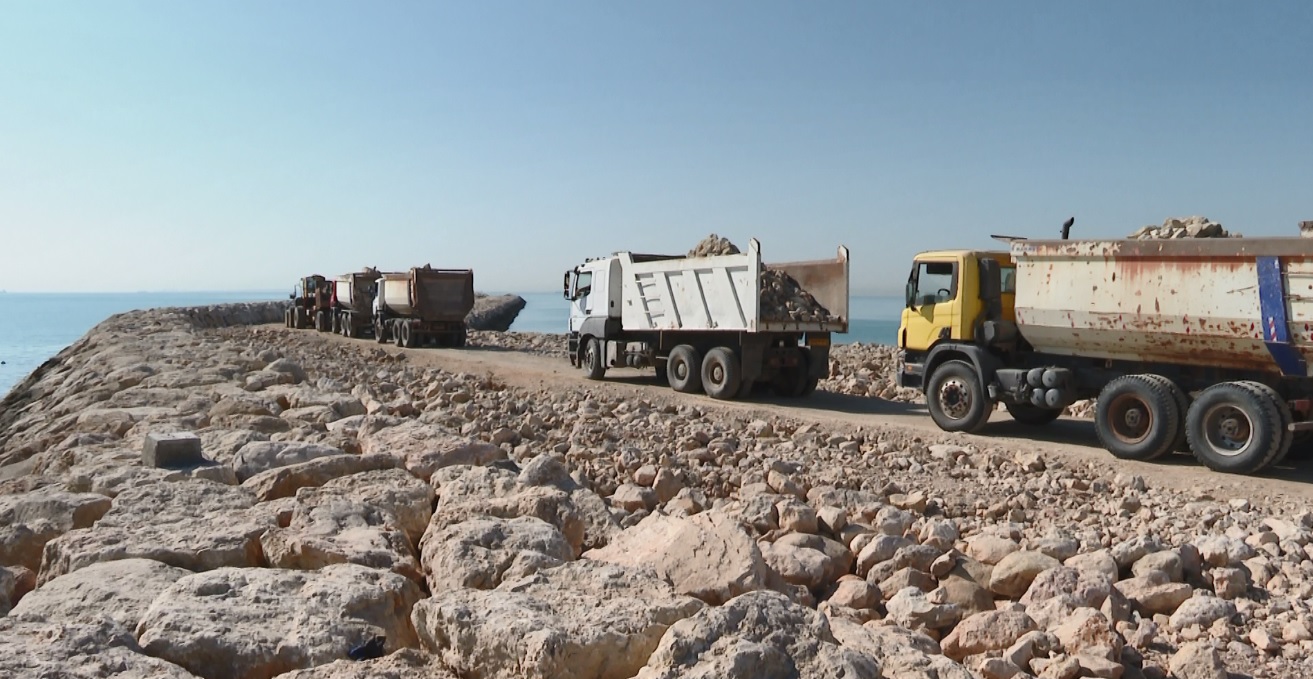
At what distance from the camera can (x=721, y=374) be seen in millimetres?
14289

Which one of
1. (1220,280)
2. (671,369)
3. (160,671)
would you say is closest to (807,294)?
(671,369)

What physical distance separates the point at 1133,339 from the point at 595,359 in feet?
31.9

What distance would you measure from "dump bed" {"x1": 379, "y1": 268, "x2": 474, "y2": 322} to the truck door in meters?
16.9

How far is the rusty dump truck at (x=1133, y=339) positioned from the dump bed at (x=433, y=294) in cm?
1693

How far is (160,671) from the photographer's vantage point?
Result: 3.09 m

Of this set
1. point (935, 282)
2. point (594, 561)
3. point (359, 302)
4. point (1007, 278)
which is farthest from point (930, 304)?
point (359, 302)

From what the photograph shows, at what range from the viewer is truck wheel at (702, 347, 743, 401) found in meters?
14.0

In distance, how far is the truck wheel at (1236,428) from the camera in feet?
27.8

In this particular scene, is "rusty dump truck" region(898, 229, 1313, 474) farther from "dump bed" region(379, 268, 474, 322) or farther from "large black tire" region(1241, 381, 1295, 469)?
"dump bed" region(379, 268, 474, 322)

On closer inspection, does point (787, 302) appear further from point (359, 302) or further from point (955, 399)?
point (359, 302)

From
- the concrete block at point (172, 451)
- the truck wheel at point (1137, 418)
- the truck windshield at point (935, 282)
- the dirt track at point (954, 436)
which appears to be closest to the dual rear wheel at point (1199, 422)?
the truck wheel at point (1137, 418)

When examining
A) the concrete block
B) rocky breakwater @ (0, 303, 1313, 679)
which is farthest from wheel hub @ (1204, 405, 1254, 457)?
the concrete block

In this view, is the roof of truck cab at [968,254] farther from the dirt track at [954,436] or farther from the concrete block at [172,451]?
the concrete block at [172,451]

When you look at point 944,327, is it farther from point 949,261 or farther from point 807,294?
point 807,294
